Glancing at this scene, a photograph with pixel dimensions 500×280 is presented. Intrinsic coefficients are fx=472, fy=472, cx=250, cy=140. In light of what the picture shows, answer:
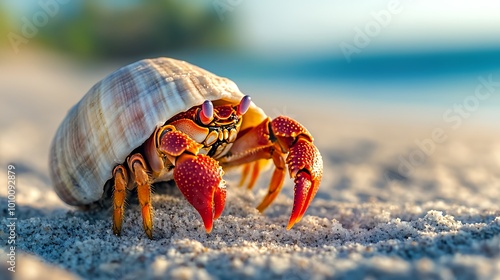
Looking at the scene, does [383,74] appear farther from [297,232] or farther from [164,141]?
[164,141]

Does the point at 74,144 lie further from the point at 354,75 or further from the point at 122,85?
the point at 354,75

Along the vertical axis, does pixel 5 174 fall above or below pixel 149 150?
below

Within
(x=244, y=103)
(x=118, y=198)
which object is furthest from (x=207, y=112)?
(x=118, y=198)

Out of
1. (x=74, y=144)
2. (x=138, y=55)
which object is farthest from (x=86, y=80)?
(x=74, y=144)

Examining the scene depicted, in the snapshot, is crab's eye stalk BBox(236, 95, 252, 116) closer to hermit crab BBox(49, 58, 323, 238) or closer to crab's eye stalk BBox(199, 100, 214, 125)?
hermit crab BBox(49, 58, 323, 238)

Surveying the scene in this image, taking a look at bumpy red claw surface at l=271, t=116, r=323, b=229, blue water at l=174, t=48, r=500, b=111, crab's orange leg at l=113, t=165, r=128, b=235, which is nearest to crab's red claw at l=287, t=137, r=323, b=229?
bumpy red claw surface at l=271, t=116, r=323, b=229

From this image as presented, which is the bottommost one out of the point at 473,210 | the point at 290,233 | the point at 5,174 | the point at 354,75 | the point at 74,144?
the point at 5,174

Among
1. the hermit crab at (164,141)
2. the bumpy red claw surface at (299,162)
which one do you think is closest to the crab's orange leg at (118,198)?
the hermit crab at (164,141)
